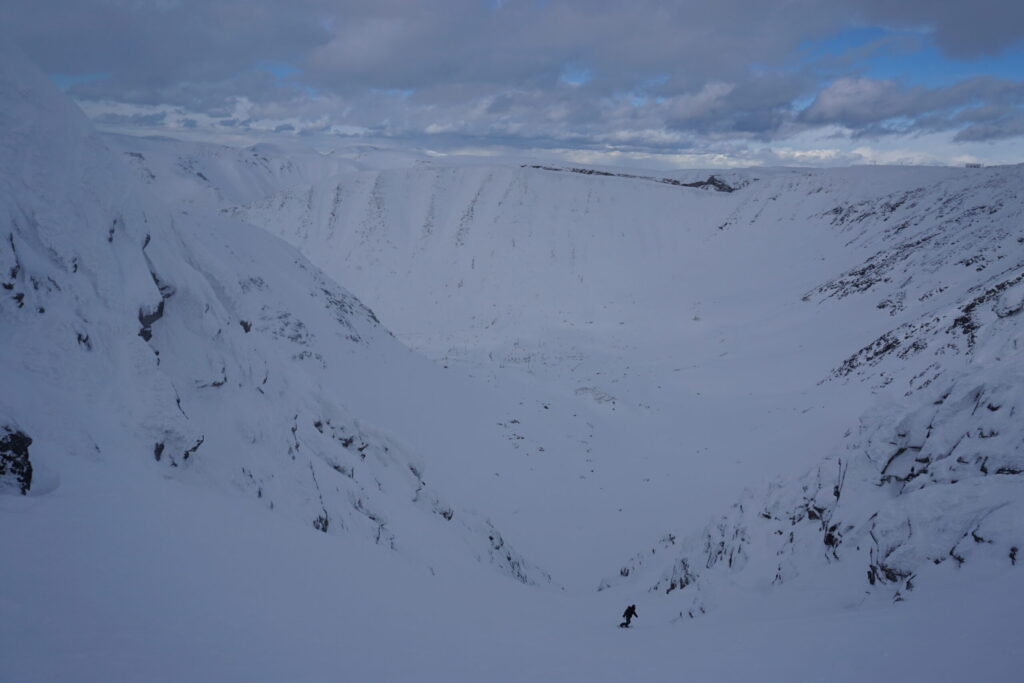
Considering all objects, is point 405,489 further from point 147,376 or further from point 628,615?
point 147,376

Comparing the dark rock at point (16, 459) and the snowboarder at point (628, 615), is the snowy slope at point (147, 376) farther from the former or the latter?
the snowboarder at point (628, 615)

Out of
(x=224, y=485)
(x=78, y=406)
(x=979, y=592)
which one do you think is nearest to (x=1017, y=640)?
(x=979, y=592)

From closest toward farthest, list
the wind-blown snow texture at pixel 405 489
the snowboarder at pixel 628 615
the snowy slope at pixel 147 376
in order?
the wind-blown snow texture at pixel 405 489, the snowy slope at pixel 147 376, the snowboarder at pixel 628 615

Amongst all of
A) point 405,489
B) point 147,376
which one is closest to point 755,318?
point 405,489

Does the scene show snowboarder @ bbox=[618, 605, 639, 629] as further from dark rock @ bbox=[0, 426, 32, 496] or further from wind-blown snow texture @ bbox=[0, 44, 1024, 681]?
dark rock @ bbox=[0, 426, 32, 496]

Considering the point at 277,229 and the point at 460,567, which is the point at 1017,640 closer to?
the point at 460,567

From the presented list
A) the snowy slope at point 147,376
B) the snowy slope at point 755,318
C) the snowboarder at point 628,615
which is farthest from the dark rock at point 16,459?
the snowy slope at point 755,318
